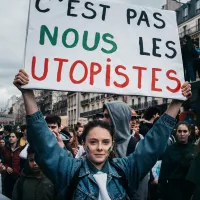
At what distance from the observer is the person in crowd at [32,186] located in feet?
12.0

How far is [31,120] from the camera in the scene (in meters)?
2.15

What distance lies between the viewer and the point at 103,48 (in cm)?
289

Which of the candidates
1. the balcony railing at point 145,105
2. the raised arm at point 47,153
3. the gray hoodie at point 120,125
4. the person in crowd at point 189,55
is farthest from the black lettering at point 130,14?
the balcony railing at point 145,105

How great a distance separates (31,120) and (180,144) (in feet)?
10.2

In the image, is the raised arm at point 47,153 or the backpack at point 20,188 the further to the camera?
the backpack at point 20,188

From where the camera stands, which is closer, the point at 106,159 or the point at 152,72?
the point at 106,159

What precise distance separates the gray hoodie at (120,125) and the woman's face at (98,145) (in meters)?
0.75

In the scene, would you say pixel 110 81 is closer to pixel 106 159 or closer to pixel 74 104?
pixel 106 159

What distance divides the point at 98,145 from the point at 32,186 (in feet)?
5.83

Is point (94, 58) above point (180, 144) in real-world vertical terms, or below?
above

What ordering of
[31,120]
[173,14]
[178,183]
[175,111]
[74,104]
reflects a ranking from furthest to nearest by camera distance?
[74,104], [178,183], [173,14], [175,111], [31,120]

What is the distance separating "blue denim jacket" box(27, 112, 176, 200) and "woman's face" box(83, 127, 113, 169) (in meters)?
0.07

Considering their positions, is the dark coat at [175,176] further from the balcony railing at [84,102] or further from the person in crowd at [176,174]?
the balcony railing at [84,102]

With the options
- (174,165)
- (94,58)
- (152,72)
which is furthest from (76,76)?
Answer: (174,165)
